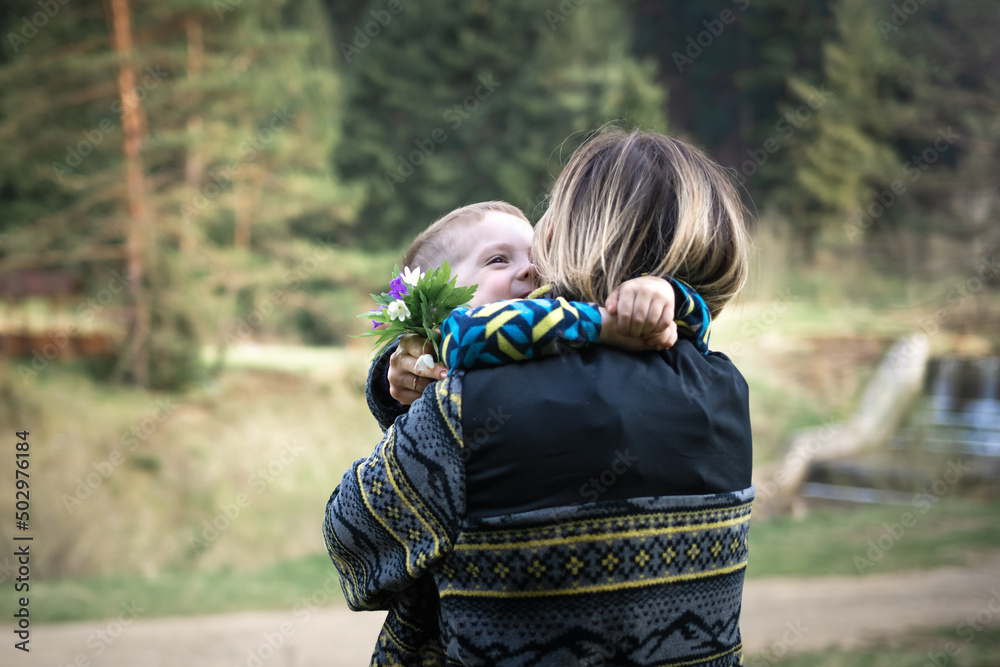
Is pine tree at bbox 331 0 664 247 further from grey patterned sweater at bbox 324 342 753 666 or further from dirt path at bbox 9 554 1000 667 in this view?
grey patterned sweater at bbox 324 342 753 666

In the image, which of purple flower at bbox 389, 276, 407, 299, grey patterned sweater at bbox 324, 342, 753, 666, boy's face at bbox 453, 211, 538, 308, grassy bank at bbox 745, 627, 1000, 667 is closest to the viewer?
grey patterned sweater at bbox 324, 342, 753, 666

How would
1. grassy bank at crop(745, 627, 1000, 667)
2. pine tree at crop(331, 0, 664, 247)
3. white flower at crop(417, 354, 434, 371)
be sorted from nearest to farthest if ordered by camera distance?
1. white flower at crop(417, 354, 434, 371)
2. grassy bank at crop(745, 627, 1000, 667)
3. pine tree at crop(331, 0, 664, 247)

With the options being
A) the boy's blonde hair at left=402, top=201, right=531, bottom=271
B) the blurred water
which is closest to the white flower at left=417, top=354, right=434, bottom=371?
the boy's blonde hair at left=402, top=201, right=531, bottom=271

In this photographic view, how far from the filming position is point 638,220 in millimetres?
1308

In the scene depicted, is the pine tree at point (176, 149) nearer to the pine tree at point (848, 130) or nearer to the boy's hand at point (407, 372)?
the pine tree at point (848, 130)

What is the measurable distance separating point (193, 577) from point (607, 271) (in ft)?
27.7

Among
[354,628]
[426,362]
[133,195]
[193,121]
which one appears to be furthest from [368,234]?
[426,362]

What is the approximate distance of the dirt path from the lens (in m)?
6.18

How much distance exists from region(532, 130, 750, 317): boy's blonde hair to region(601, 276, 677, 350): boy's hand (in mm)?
65

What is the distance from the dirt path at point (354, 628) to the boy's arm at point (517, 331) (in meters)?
5.32

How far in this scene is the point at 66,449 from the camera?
9.48m

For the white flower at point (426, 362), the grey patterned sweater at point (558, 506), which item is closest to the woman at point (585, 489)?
the grey patterned sweater at point (558, 506)

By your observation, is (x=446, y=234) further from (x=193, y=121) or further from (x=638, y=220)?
(x=193, y=121)

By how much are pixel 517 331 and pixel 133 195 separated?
10.4 metres
